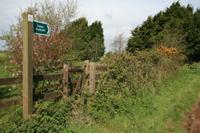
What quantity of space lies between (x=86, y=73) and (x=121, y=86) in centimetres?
161

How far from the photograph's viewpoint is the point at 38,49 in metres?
18.3

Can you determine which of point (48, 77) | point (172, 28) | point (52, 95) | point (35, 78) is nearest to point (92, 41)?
point (172, 28)

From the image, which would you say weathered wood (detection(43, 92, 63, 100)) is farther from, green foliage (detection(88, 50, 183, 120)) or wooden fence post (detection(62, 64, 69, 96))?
green foliage (detection(88, 50, 183, 120))

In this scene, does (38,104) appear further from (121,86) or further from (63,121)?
(121,86)

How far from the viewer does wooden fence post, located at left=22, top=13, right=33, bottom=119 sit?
877 centimetres

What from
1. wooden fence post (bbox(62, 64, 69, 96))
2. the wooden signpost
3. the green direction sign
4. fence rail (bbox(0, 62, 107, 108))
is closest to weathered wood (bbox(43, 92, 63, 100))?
fence rail (bbox(0, 62, 107, 108))

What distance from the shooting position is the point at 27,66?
8781 mm

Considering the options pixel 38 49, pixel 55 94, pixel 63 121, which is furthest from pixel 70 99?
pixel 38 49

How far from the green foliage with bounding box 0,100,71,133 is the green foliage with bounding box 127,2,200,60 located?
99.4ft

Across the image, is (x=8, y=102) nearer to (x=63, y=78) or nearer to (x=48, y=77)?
(x=48, y=77)

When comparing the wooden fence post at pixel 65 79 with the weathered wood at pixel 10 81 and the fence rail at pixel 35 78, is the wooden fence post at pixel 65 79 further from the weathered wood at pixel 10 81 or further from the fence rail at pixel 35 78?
the weathered wood at pixel 10 81

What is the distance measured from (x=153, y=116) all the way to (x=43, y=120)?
418 centimetres

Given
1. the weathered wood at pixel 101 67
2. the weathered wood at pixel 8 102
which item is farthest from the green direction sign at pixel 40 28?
the weathered wood at pixel 101 67

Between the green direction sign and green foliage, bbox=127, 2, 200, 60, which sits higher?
green foliage, bbox=127, 2, 200, 60
